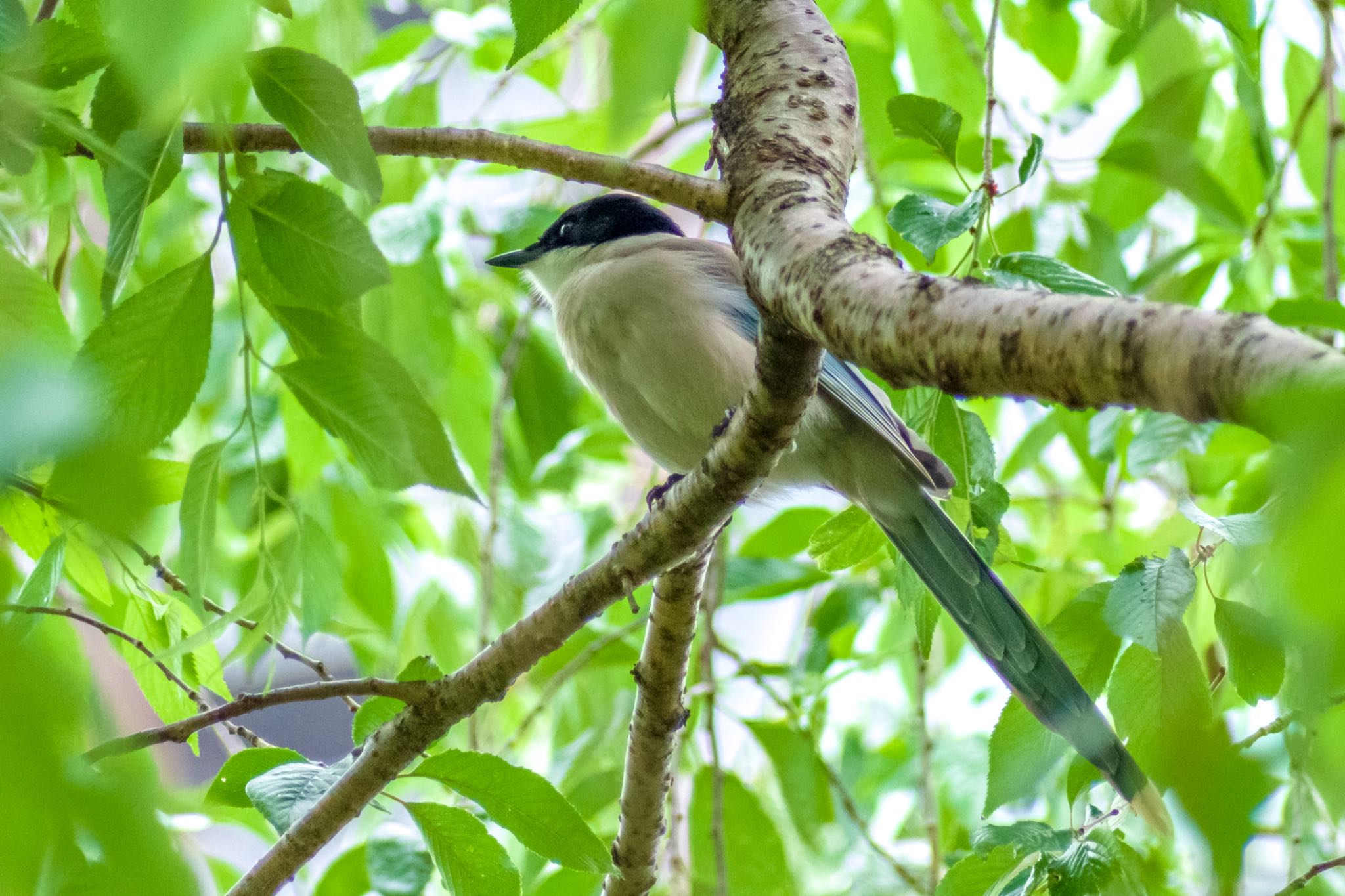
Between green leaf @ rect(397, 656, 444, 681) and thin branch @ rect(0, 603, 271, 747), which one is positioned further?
green leaf @ rect(397, 656, 444, 681)

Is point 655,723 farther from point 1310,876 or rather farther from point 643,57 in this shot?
point 643,57

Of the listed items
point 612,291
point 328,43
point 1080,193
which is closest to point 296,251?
point 328,43

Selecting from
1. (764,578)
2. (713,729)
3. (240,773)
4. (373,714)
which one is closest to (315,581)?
(373,714)

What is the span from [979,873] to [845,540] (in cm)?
48

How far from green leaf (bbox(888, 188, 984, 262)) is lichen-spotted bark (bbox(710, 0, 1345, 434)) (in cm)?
9

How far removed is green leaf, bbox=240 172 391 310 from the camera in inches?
47.1

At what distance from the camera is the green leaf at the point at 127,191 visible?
3.21ft

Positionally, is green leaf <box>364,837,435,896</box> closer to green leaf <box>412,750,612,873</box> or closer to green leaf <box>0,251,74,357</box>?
green leaf <box>412,750,612,873</box>

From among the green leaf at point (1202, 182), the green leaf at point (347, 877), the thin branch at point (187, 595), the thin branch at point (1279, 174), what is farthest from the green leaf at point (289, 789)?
the thin branch at point (1279, 174)

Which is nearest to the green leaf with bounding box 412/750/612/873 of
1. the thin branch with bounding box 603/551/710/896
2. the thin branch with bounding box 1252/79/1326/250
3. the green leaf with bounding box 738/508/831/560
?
the thin branch with bounding box 603/551/710/896

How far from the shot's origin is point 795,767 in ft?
6.88

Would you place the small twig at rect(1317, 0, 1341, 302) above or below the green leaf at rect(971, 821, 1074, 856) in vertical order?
above

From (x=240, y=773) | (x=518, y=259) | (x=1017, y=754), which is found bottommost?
(x=1017, y=754)

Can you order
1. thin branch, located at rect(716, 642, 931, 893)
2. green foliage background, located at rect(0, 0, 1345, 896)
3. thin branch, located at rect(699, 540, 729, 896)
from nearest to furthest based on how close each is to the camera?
1. green foliage background, located at rect(0, 0, 1345, 896)
2. thin branch, located at rect(699, 540, 729, 896)
3. thin branch, located at rect(716, 642, 931, 893)
